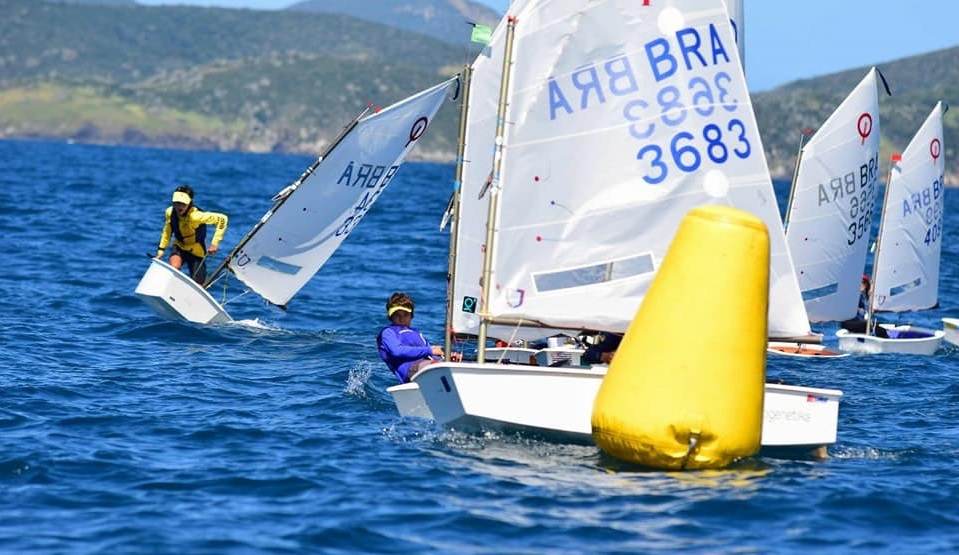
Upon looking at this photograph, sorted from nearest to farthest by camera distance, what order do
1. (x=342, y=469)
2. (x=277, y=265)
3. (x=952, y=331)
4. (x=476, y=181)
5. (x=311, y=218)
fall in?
(x=342, y=469)
(x=476, y=181)
(x=311, y=218)
(x=277, y=265)
(x=952, y=331)

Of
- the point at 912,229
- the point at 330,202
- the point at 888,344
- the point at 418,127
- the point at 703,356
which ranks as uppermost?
the point at 418,127

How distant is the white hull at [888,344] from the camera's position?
24859mm

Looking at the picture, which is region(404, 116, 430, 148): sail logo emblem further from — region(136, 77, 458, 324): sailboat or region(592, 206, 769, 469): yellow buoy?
region(592, 206, 769, 469): yellow buoy

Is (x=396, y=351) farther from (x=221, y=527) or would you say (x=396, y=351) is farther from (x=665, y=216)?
(x=221, y=527)

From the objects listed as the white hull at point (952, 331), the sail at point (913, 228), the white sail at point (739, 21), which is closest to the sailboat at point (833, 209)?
the sail at point (913, 228)

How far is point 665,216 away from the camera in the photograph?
1510 centimetres

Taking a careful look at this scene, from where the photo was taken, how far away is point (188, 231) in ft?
77.7

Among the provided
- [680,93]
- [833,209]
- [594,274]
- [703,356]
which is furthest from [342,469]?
[833,209]

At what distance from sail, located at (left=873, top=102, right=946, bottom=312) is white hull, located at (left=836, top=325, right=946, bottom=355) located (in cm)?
238

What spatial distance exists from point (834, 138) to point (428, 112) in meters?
8.20

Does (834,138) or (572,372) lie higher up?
(834,138)

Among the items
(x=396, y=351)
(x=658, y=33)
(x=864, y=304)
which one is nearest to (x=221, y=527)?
(x=396, y=351)

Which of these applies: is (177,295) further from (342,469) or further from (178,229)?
(342,469)

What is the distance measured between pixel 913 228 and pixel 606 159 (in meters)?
15.0
